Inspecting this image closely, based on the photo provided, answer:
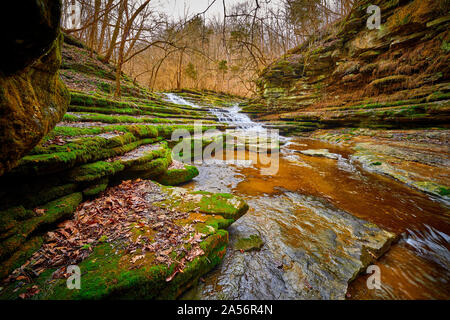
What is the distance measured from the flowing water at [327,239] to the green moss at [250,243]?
0.27 feet

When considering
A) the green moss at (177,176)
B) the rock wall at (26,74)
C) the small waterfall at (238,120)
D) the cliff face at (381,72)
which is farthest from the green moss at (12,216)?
the small waterfall at (238,120)

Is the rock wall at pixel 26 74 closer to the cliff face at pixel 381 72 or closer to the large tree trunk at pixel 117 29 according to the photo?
the large tree trunk at pixel 117 29

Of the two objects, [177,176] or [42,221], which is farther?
[177,176]

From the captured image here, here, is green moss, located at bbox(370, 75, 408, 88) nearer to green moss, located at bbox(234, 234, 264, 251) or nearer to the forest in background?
the forest in background

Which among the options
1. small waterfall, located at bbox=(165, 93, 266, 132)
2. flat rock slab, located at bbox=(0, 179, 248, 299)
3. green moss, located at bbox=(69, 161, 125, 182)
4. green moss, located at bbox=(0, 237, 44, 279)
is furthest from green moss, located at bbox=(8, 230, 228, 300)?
small waterfall, located at bbox=(165, 93, 266, 132)

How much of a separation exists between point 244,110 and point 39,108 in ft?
63.9

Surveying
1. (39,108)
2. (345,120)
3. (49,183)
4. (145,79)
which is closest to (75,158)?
(49,183)

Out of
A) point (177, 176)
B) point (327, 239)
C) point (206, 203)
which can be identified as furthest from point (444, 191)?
point (177, 176)

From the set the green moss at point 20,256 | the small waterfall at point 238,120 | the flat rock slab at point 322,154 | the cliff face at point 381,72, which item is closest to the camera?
the green moss at point 20,256

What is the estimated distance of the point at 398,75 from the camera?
33.6ft

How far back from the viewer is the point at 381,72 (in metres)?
11.2

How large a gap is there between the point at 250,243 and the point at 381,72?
1548 centimetres

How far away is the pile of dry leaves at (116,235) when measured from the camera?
5.40ft

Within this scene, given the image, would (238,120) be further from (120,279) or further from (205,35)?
(120,279)
